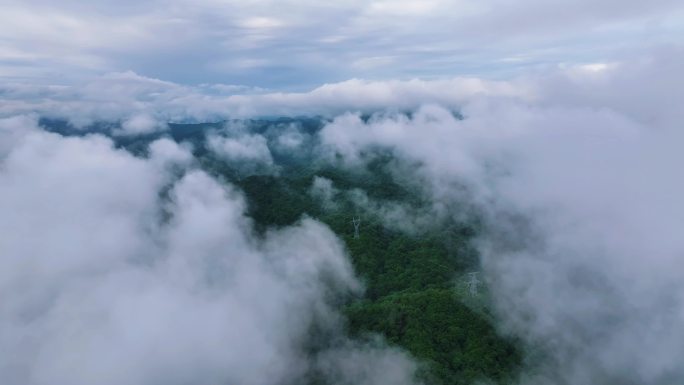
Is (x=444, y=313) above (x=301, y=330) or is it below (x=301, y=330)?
above

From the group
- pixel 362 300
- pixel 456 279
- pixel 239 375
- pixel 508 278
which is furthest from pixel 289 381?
pixel 508 278

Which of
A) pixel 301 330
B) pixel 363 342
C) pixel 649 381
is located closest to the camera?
pixel 649 381

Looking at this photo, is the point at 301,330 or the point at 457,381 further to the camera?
the point at 301,330

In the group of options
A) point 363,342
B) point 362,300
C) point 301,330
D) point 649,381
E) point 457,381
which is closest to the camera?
point 457,381

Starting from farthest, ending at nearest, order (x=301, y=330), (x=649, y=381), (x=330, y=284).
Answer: (x=330, y=284) → (x=301, y=330) → (x=649, y=381)

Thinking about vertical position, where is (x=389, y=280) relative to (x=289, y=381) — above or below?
above

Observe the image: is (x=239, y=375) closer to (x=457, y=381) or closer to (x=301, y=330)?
(x=301, y=330)

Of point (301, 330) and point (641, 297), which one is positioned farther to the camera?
point (641, 297)

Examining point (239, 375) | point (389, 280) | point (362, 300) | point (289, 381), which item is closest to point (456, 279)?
point (389, 280)

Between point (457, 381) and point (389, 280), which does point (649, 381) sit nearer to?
point (457, 381)
